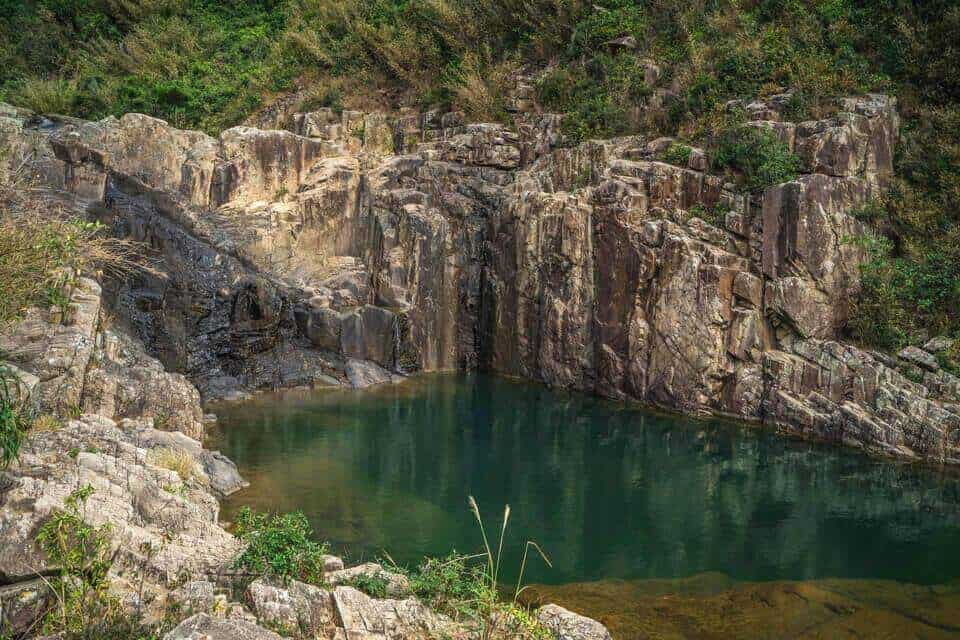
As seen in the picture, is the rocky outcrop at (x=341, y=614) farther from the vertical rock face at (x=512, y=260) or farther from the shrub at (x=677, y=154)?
the shrub at (x=677, y=154)

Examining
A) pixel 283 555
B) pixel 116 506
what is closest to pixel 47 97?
pixel 116 506

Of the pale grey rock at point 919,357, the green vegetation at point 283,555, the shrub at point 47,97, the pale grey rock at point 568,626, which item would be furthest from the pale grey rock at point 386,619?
the shrub at point 47,97

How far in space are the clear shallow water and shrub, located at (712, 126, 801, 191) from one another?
290 inches

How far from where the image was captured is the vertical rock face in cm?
2183

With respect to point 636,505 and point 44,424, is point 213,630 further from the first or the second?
point 636,505

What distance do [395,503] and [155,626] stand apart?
29.0 ft

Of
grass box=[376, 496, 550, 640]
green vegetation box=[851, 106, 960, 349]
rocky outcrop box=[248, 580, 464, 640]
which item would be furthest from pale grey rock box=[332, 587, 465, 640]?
green vegetation box=[851, 106, 960, 349]

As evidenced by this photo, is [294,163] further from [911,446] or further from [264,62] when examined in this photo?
[911,446]

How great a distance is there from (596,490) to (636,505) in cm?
111

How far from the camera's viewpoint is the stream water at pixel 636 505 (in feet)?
39.7

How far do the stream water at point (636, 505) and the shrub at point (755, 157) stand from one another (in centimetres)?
738

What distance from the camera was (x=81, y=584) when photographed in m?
7.54

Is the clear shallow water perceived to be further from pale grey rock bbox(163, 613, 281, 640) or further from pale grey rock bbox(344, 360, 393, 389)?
pale grey rock bbox(163, 613, 281, 640)

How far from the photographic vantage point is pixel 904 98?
23922 mm
